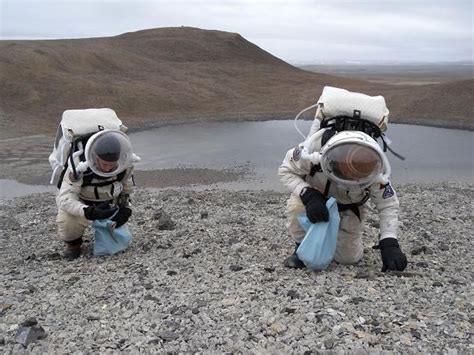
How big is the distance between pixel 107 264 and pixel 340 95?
2.45 m

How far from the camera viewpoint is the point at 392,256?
4.13 metres

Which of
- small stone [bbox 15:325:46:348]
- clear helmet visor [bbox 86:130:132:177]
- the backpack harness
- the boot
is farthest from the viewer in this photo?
the boot

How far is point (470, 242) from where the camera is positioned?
5.63 m

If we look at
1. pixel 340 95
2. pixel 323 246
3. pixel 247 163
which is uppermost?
pixel 340 95

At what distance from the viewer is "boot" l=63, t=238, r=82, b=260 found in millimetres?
5067

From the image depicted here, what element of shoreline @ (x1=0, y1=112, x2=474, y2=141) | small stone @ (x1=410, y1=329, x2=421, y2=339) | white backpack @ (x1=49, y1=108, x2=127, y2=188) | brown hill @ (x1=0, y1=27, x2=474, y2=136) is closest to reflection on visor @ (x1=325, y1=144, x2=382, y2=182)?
small stone @ (x1=410, y1=329, x2=421, y2=339)

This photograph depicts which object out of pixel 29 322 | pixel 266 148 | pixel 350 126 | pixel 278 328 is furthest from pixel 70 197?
pixel 266 148

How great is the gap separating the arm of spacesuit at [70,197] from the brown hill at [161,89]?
11.8 meters

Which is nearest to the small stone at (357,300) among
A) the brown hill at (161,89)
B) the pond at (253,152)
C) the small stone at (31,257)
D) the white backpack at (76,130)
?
the white backpack at (76,130)

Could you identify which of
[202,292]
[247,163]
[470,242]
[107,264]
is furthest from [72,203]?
[247,163]

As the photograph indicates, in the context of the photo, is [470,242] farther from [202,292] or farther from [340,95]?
[202,292]

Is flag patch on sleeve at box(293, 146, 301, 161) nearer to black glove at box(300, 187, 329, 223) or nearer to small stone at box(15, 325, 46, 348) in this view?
black glove at box(300, 187, 329, 223)

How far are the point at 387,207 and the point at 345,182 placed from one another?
59 cm

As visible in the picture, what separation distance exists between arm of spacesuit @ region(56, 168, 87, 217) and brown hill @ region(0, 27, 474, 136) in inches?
466
